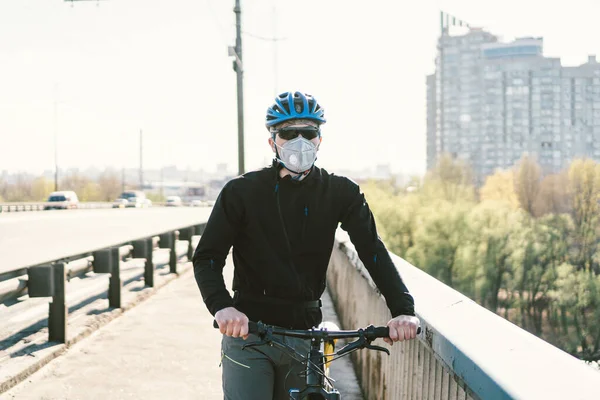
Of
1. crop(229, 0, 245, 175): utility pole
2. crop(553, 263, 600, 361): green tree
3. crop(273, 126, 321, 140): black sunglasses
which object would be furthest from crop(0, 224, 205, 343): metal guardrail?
crop(553, 263, 600, 361): green tree

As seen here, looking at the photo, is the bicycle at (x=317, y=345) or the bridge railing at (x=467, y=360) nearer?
the bridge railing at (x=467, y=360)

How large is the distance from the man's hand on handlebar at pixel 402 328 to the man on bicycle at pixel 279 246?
13 centimetres

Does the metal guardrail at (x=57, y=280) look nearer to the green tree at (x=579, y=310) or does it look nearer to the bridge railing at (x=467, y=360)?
the bridge railing at (x=467, y=360)

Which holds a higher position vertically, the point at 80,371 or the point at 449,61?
the point at 449,61

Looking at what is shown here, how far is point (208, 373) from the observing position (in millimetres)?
6625

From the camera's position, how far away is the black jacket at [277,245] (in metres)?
2.85

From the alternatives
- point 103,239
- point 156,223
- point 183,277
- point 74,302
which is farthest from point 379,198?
point 74,302

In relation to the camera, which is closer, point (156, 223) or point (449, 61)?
point (156, 223)

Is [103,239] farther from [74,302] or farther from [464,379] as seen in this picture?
[464,379]

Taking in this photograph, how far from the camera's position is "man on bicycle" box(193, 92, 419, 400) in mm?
2832

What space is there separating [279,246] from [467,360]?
34.4 inches

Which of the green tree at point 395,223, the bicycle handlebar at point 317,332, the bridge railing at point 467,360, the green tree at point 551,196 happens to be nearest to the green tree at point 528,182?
the green tree at point 551,196

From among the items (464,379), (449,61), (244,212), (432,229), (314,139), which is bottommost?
(432,229)

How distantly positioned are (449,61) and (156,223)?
12621 cm
